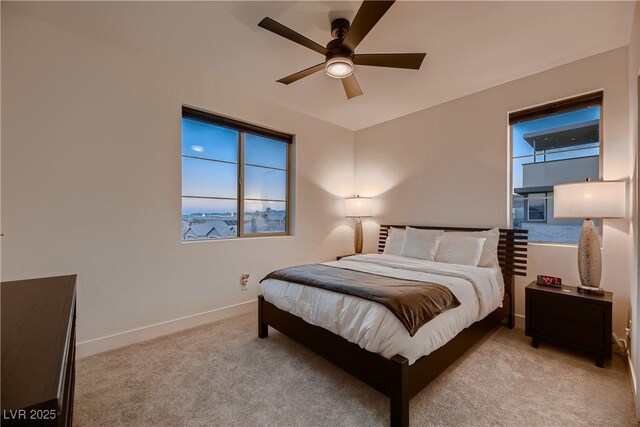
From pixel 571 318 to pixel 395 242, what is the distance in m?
1.82

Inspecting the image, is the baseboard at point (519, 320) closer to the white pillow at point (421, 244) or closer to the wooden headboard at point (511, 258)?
the wooden headboard at point (511, 258)

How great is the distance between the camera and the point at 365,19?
1708 mm

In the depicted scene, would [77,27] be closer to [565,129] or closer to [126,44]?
[126,44]

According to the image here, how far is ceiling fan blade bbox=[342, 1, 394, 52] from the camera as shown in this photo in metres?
1.57

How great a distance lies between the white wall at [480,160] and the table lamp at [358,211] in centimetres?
24

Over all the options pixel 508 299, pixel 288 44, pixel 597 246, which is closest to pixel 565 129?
pixel 597 246

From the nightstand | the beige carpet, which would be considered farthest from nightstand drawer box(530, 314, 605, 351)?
the beige carpet

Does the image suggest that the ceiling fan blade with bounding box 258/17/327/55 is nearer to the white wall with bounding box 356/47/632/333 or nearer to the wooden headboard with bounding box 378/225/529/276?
the white wall with bounding box 356/47/632/333

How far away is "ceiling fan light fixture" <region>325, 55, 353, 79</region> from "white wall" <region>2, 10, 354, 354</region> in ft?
5.12

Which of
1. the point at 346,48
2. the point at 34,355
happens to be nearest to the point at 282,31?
the point at 346,48

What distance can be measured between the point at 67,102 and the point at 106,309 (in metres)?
1.76

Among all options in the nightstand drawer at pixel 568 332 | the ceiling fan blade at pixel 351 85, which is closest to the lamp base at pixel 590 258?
the nightstand drawer at pixel 568 332

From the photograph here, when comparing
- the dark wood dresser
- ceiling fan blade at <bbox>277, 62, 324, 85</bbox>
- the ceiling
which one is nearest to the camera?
the dark wood dresser

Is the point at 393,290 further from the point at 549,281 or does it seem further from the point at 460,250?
the point at 549,281
